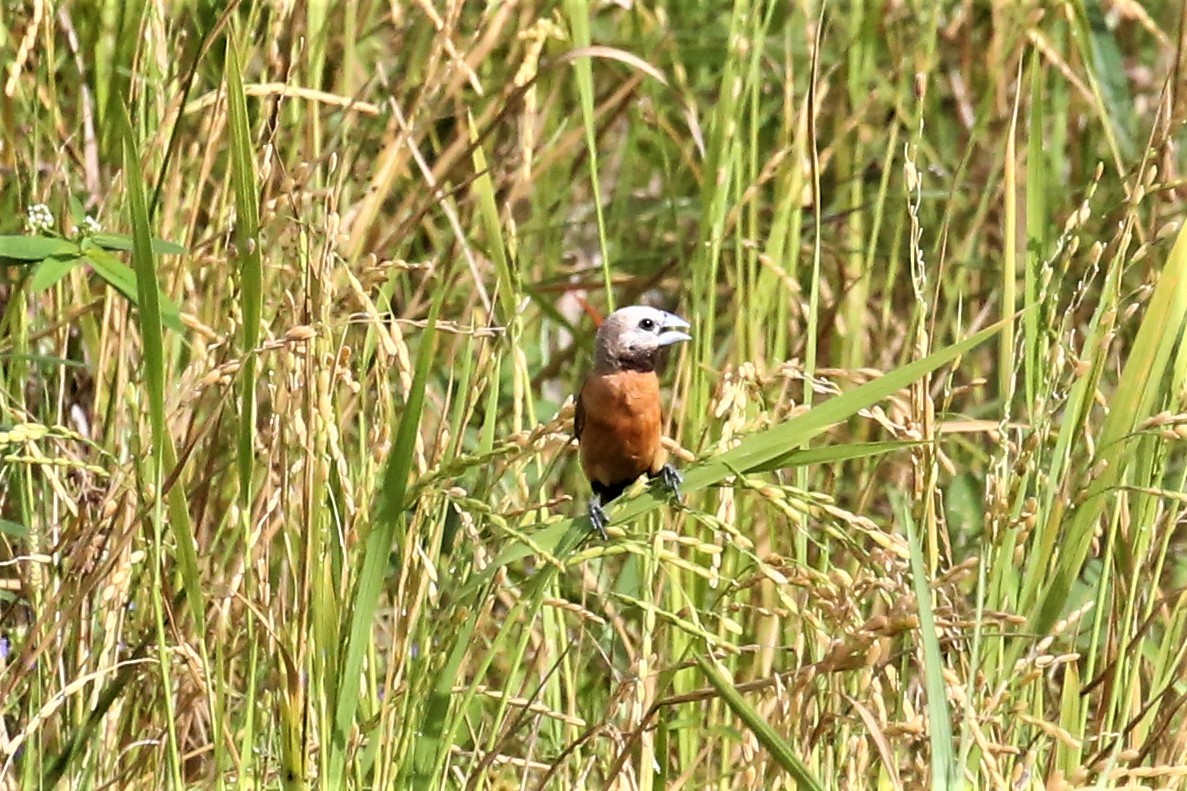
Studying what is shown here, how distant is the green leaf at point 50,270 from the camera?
1927 mm

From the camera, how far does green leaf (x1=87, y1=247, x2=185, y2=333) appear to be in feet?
6.48

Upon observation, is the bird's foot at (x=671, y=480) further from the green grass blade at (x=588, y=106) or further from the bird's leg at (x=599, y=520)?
the green grass blade at (x=588, y=106)

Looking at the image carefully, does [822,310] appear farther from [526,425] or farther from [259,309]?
[259,309]

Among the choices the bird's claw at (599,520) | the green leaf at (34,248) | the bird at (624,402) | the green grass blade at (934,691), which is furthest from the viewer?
the bird at (624,402)

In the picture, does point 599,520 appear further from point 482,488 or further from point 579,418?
point 579,418

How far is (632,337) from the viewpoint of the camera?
2.81m

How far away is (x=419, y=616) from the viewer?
6.25ft

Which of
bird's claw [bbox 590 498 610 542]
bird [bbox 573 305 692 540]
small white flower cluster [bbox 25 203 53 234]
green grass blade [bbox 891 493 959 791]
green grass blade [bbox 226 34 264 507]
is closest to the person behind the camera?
green grass blade [bbox 891 493 959 791]

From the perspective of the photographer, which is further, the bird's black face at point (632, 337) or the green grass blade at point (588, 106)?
the bird's black face at point (632, 337)

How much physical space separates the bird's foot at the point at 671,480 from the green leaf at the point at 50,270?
2.47 ft

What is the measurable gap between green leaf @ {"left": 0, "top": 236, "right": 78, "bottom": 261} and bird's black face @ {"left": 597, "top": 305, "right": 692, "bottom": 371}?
98cm

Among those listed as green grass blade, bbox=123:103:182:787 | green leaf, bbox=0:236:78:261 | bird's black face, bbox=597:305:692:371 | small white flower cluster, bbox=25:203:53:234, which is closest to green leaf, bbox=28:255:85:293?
green leaf, bbox=0:236:78:261

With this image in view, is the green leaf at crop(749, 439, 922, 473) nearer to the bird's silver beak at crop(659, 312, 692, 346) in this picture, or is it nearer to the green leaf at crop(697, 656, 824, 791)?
the green leaf at crop(697, 656, 824, 791)

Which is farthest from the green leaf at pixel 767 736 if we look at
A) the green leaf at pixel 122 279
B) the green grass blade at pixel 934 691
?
the green leaf at pixel 122 279
